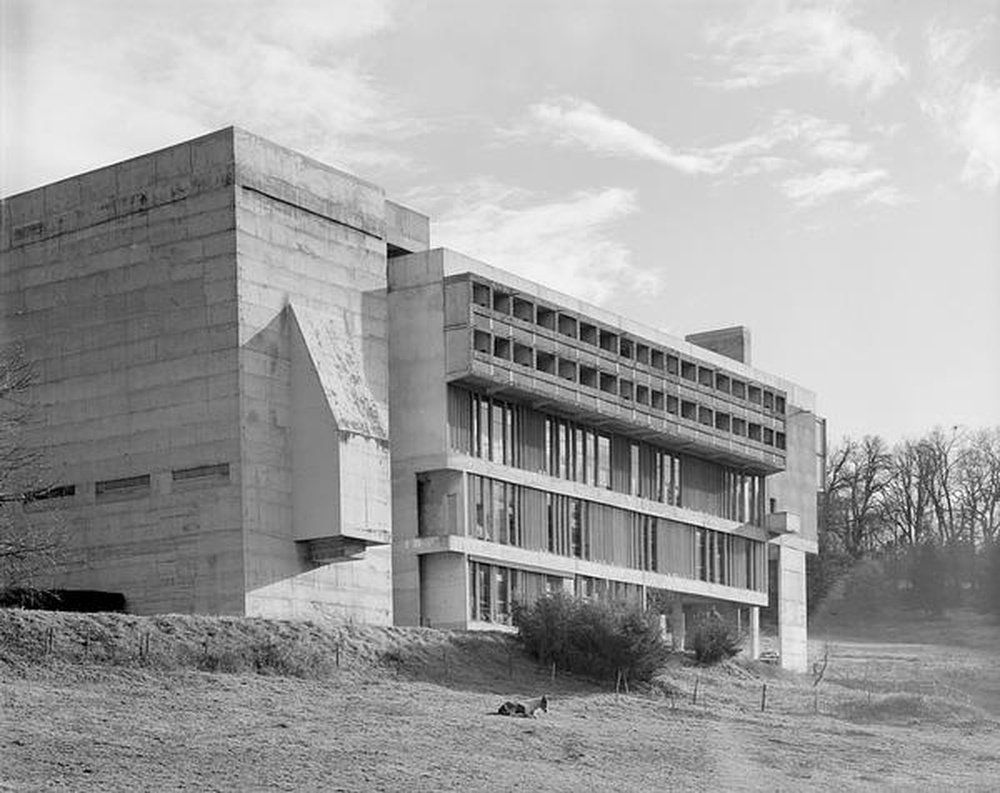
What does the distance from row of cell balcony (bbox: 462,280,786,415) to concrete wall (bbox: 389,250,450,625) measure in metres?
1.71

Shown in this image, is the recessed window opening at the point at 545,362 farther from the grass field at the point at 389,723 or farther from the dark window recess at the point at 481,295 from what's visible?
the grass field at the point at 389,723

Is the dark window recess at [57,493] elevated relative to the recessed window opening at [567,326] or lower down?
lower down

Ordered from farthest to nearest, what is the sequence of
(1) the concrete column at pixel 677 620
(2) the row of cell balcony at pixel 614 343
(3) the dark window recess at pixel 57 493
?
(1) the concrete column at pixel 677 620
(2) the row of cell balcony at pixel 614 343
(3) the dark window recess at pixel 57 493

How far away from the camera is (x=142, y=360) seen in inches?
2333

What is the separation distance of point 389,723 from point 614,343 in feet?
96.3

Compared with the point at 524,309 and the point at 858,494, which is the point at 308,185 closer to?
the point at 524,309

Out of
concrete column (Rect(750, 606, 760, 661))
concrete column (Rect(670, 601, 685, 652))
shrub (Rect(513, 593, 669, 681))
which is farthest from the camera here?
concrete column (Rect(750, 606, 760, 661))

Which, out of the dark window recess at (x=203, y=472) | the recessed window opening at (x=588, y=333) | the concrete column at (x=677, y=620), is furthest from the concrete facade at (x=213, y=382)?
the concrete column at (x=677, y=620)

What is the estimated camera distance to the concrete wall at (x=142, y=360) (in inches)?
2261

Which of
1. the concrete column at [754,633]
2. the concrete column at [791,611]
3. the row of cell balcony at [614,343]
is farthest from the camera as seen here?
the concrete column at [791,611]

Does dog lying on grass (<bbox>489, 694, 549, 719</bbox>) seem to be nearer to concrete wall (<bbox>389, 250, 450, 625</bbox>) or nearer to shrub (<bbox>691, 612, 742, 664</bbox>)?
concrete wall (<bbox>389, 250, 450, 625</bbox>)

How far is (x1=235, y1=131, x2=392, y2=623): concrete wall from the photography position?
57500mm

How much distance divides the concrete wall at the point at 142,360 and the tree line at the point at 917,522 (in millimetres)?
56270

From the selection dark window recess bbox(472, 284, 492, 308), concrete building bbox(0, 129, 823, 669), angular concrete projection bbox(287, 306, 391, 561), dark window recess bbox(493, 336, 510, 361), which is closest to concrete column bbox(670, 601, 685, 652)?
concrete building bbox(0, 129, 823, 669)
